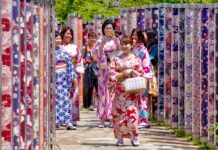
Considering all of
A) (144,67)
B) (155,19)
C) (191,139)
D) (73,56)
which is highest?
(155,19)

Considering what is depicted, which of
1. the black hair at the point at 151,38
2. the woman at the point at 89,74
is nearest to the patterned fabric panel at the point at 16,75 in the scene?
the black hair at the point at 151,38

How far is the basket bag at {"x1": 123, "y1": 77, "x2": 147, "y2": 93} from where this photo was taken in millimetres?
13297

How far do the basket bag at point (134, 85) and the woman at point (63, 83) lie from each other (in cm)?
256

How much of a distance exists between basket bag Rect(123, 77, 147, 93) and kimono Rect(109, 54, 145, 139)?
0.54ft

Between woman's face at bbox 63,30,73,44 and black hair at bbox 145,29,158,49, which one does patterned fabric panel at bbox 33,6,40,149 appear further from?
black hair at bbox 145,29,158,49

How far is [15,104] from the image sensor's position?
7812 millimetres

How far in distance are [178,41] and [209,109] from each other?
2.55 meters

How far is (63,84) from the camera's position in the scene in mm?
15898

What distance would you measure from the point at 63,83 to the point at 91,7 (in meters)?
22.1

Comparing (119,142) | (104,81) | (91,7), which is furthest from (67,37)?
(91,7)

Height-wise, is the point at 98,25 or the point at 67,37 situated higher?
the point at 98,25

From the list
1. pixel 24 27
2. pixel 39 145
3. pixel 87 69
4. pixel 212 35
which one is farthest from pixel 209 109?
pixel 87 69

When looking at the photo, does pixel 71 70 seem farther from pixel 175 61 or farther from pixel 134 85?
pixel 134 85

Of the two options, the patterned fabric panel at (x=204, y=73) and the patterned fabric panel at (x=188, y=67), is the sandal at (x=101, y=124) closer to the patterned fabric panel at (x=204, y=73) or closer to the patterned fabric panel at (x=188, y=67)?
the patterned fabric panel at (x=188, y=67)
